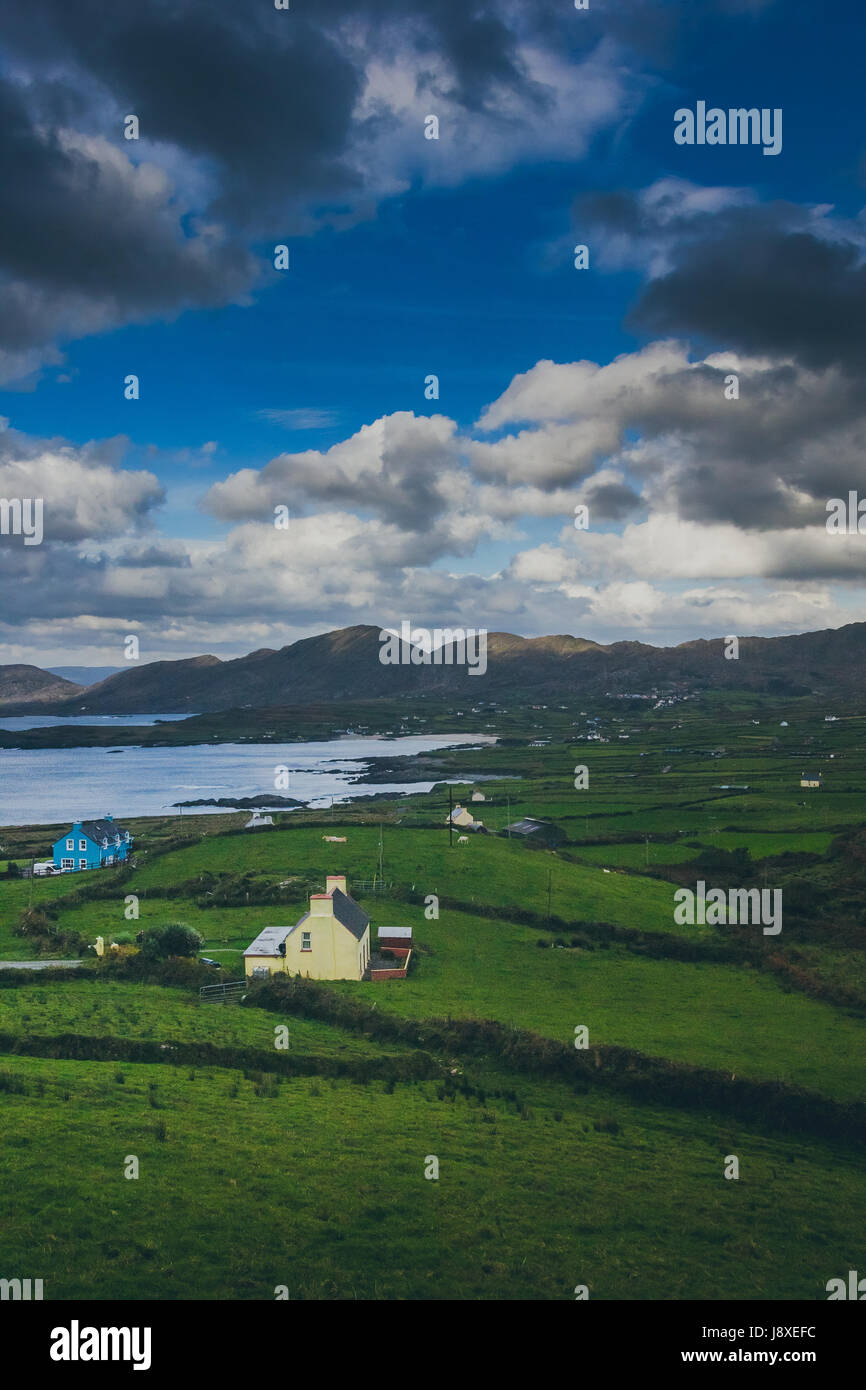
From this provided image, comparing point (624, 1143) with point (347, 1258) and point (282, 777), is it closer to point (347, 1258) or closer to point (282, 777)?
point (347, 1258)

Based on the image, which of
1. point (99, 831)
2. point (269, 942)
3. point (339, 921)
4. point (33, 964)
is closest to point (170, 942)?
point (269, 942)

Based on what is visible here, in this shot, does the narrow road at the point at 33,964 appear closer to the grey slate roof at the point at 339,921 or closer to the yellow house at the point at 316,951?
the grey slate roof at the point at 339,921

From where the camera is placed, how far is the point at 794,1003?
3512 centimetres

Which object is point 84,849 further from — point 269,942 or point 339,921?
point 339,921

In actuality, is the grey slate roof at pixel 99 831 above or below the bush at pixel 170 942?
above

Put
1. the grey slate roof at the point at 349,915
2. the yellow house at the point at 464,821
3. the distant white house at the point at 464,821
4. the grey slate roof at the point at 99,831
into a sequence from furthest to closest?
the yellow house at the point at 464,821, the distant white house at the point at 464,821, the grey slate roof at the point at 99,831, the grey slate roof at the point at 349,915

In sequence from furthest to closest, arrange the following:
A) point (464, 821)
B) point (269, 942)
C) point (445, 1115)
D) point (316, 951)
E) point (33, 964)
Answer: point (464, 821) < point (33, 964) < point (269, 942) < point (316, 951) < point (445, 1115)

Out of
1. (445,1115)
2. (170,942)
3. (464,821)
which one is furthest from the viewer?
(464,821)

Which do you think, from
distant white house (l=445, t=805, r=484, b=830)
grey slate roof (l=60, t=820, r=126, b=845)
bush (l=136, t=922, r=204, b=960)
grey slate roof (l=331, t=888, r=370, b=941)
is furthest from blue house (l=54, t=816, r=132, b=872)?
grey slate roof (l=331, t=888, r=370, b=941)

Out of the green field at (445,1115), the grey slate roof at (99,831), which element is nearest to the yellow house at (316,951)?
the green field at (445,1115)

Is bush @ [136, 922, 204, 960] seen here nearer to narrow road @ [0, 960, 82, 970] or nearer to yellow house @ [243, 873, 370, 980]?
narrow road @ [0, 960, 82, 970]

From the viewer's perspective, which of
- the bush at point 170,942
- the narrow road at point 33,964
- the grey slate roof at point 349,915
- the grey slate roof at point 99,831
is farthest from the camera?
the grey slate roof at point 99,831

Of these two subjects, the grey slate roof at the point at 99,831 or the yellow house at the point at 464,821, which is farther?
the yellow house at the point at 464,821

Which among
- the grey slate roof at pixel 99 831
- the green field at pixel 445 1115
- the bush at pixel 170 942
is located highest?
the grey slate roof at pixel 99 831
